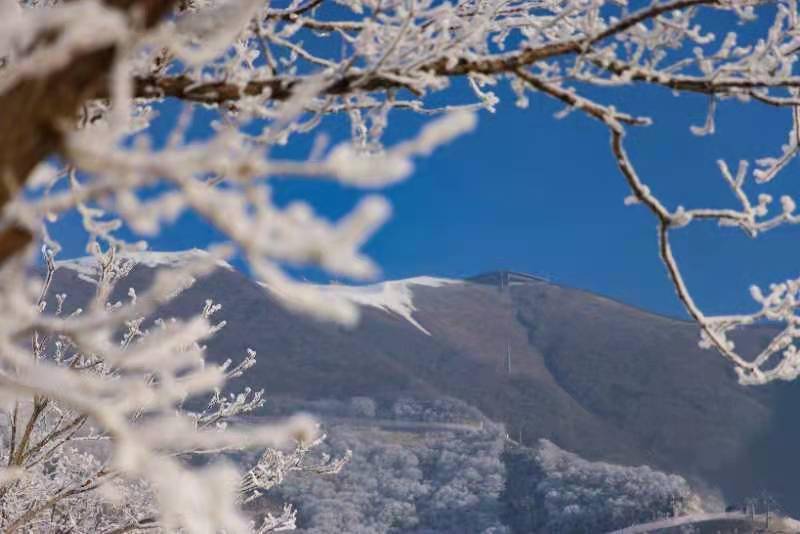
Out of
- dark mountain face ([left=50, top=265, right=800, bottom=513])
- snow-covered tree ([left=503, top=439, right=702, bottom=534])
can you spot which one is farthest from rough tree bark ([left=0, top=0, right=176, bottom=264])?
dark mountain face ([left=50, top=265, right=800, bottom=513])

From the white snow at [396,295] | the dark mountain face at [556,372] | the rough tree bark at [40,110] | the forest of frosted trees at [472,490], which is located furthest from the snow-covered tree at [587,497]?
the rough tree bark at [40,110]

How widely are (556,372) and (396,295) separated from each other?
870 inches

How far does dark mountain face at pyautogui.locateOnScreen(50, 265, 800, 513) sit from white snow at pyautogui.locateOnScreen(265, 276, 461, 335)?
1.49 ft

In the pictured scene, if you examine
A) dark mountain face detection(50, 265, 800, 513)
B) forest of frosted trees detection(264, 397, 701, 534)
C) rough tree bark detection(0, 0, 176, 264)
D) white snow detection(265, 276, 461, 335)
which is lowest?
white snow detection(265, 276, 461, 335)

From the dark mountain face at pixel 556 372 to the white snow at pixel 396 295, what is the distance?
45cm

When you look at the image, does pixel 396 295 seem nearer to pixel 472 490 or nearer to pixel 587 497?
pixel 472 490

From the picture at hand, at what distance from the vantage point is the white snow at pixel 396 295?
80438 millimetres

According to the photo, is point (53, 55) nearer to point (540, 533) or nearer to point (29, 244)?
point (29, 244)

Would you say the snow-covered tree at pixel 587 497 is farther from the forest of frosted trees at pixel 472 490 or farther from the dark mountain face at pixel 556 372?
the dark mountain face at pixel 556 372

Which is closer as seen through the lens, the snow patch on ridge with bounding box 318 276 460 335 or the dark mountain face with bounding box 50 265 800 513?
the dark mountain face with bounding box 50 265 800 513

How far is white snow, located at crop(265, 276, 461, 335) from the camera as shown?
264ft

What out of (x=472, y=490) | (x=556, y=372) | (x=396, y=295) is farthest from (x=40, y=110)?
(x=396, y=295)

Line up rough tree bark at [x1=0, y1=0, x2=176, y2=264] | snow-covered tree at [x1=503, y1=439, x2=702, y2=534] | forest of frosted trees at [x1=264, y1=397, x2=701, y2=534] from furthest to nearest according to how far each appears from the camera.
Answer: forest of frosted trees at [x1=264, y1=397, x2=701, y2=534]
snow-covered tree at [x1=503, y1=439, x2=702, y2=534]
rough tree bark at [x1=0, y1=0, x2=176, y2=264]

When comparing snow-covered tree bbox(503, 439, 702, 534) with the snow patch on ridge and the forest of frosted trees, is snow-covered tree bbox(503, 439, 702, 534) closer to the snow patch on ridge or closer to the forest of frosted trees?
the forest of frosted trees
